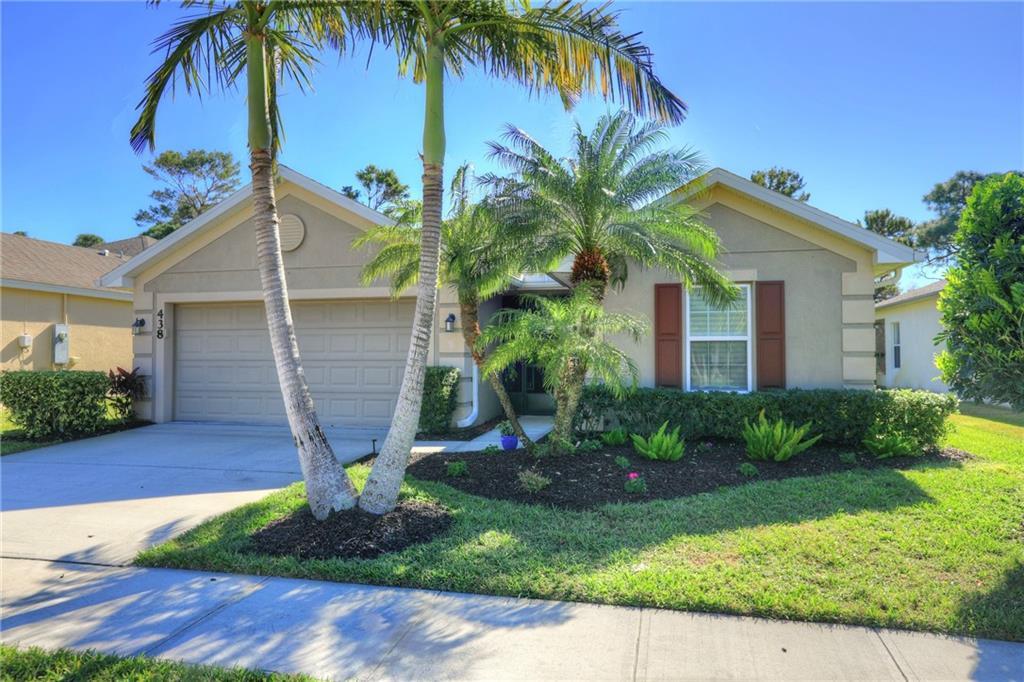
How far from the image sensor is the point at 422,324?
216 inches

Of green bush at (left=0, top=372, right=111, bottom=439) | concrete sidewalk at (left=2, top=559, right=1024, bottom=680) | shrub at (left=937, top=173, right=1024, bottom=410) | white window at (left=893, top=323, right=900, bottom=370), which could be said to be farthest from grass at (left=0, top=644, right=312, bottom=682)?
white window at (left=893, top=323, right=900, bottom=370)

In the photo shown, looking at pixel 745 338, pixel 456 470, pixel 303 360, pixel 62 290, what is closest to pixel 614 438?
pixel 456 470

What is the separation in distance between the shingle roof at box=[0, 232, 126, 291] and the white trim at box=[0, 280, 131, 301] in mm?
81

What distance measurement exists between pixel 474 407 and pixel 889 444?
264 inches

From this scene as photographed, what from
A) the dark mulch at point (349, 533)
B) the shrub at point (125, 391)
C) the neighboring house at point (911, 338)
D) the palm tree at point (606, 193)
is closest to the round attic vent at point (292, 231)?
the shrub at point (125, 391)

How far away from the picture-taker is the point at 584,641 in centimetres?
346

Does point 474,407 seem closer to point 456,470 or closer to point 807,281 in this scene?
point 456,470

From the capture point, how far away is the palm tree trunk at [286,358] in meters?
5.42

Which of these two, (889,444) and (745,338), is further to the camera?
(745,338)

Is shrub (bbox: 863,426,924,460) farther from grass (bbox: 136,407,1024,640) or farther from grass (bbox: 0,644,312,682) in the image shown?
grass (bbox: 0,644,312,682)

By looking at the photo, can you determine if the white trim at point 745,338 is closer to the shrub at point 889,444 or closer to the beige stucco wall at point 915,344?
the shrub at point 889,444

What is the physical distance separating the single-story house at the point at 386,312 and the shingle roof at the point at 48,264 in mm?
4624

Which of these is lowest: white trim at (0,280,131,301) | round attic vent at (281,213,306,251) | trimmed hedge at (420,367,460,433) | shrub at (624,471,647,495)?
shrub at (624,471,647,495)

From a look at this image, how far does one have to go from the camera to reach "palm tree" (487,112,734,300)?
7500 mm
